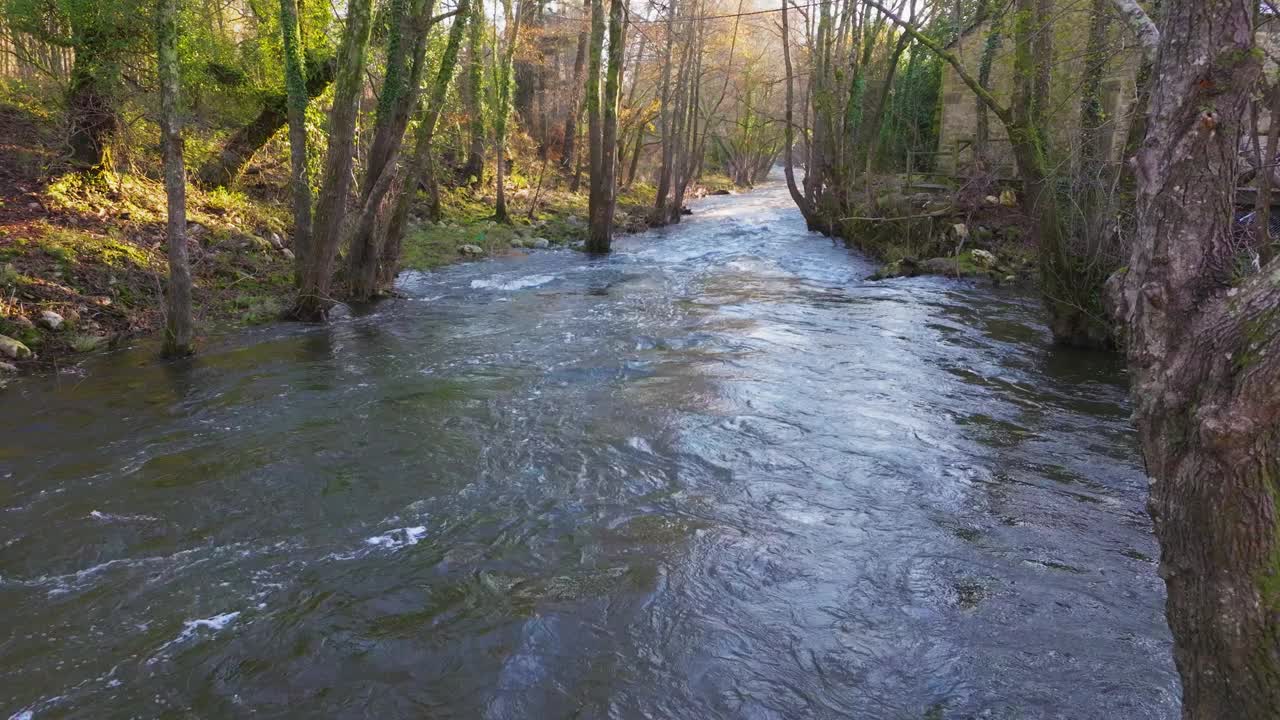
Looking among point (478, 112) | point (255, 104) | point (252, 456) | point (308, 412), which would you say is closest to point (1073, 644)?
point (252, 456)

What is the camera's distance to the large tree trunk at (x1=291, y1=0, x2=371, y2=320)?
10.5 m

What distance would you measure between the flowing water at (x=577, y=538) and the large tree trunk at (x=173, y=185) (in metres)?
0.55

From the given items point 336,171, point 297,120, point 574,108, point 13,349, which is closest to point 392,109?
point 297,120

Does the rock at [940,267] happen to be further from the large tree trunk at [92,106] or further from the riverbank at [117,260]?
the large tree trunk at [92,106]

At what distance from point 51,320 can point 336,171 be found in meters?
3.75

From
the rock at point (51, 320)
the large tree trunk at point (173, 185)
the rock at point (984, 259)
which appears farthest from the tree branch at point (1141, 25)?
the rock at point (984, 259)

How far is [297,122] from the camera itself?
10.9 m

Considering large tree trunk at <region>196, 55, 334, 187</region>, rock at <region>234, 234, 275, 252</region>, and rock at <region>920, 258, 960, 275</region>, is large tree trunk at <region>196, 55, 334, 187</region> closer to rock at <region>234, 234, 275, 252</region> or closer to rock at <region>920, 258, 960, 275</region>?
rock at <region>234, 234, 275, 252</region>

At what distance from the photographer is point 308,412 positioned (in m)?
7.75

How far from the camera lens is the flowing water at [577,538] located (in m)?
3.94

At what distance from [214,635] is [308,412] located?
3.79 m

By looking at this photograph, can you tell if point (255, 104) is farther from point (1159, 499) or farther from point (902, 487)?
point (1159, 499)

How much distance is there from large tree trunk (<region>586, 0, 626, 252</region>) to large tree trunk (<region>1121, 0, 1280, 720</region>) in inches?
677

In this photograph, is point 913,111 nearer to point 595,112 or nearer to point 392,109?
point 595,112
